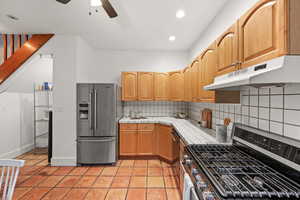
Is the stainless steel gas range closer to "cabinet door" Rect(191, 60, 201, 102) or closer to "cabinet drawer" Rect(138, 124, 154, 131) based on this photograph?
"cabinet door" Rect(191, 60, 201, 102)

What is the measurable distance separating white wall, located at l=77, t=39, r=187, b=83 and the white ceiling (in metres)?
0.58

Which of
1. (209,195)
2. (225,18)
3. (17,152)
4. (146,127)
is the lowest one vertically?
(17,152)

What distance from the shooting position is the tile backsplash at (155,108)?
4465 millimetres

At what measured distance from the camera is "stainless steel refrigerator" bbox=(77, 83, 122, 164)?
133 inches

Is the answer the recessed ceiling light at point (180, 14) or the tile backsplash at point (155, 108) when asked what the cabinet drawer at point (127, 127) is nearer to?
the tile backsplash at point (155, 108)

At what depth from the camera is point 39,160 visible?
364cm

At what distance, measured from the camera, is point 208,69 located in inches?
85.0

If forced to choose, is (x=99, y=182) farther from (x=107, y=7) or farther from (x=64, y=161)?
(x=107, y=7)

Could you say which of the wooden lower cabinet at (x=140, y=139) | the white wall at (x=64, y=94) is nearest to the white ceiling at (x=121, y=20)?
the white wall at (x=64, y=94)

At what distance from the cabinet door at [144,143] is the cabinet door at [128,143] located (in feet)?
0.31

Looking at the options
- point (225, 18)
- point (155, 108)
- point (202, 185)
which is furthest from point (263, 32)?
point (155, 108)

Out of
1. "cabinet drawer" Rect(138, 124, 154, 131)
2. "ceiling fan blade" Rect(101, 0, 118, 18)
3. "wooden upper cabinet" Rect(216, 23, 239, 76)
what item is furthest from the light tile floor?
"ceiling fan blade" Rect(101, 0, 118, 18)

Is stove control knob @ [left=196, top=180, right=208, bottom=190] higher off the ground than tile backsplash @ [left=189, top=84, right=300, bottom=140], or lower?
lower

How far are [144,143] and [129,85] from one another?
1.49m
